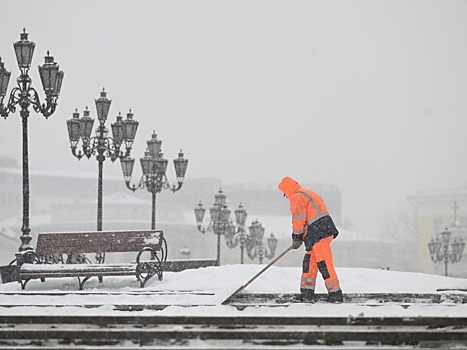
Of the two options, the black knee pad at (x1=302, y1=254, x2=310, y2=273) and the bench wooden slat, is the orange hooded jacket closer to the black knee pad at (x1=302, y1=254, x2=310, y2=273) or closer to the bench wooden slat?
the black knee pad at (x1=302, y1=254, x2=310, y2=273)

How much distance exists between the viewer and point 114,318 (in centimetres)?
643

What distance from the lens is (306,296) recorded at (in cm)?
891

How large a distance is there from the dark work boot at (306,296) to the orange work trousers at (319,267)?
0.12 feet

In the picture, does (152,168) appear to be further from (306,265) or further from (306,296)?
(306,296)

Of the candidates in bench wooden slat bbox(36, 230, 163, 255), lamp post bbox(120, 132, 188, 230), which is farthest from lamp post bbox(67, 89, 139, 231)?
bench wooden slat bbox(36, 230, 163, 255)

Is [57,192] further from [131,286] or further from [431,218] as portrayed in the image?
[131,286]

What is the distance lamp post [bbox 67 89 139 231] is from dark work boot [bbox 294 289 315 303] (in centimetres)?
903

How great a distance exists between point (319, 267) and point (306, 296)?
1.46 feet

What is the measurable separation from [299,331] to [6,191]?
300 ft

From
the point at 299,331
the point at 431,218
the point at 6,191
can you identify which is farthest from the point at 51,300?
the point at 6,191

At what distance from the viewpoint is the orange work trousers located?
29.7 feet

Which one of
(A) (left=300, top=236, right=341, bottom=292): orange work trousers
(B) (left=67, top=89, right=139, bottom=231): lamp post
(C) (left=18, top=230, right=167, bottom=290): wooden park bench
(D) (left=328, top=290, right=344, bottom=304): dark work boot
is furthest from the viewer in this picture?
(B) (left=67, top=89, right=139, bottom=231): lamp post

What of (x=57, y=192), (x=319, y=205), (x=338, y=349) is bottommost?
(x=338, y=349)

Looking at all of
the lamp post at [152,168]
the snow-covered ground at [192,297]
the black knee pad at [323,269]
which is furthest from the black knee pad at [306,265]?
the lamp post at [152,168]
